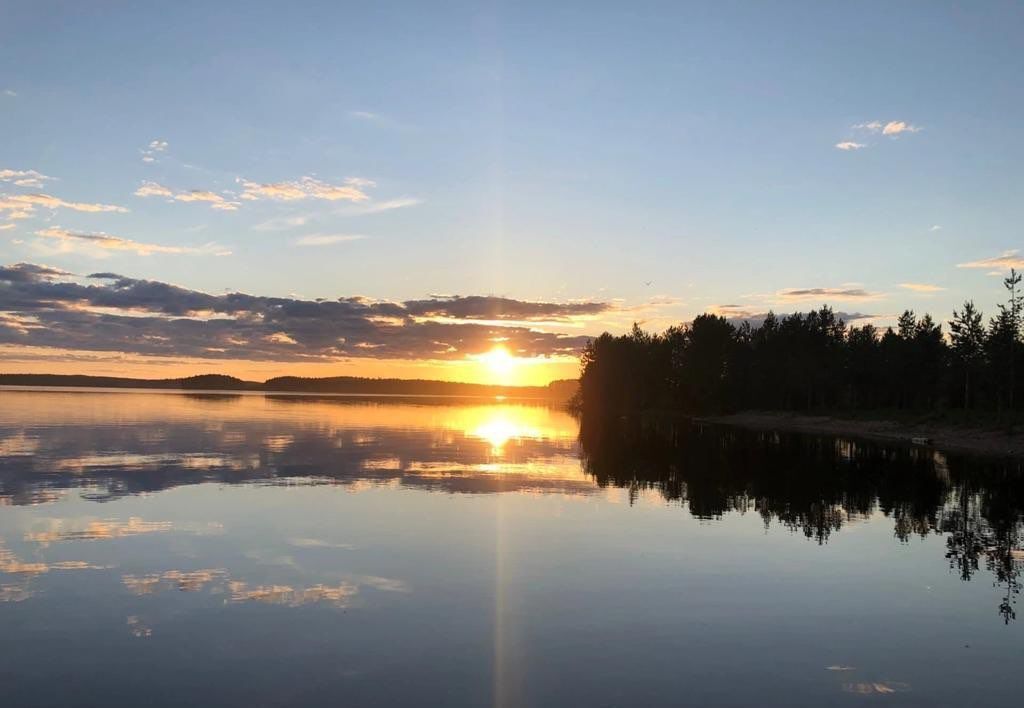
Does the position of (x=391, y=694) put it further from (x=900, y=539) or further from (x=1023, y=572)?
(x=900, y=539)

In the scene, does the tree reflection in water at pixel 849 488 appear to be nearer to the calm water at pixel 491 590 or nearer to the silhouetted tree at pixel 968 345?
the calm water at pixel 491 590

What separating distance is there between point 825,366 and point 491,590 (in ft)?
475

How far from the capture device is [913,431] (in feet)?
319

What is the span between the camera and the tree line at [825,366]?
129 meters

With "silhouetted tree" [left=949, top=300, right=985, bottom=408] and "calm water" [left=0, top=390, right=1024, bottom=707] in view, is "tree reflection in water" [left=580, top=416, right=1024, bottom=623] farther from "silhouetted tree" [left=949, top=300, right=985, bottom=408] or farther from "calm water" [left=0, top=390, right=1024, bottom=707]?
"silhouetted tree" [left=949, top=300, right=985, bottom=408]

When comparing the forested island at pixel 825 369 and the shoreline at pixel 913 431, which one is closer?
the shoreline at pixel 913 431

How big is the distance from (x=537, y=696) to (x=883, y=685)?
6681mm

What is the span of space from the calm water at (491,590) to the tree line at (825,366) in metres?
102

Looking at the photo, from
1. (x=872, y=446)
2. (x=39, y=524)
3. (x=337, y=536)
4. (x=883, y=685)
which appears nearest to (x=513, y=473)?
(x=337, y=536)

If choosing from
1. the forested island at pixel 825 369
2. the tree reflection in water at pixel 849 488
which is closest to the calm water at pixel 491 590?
the tree reflection in water at pixel 849 488

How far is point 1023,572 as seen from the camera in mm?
23250

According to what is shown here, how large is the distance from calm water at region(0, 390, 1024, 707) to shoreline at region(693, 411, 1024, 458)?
129 feet

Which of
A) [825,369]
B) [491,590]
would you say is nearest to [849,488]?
[491,590]

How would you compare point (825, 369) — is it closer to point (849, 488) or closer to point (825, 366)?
point (825, 366)
